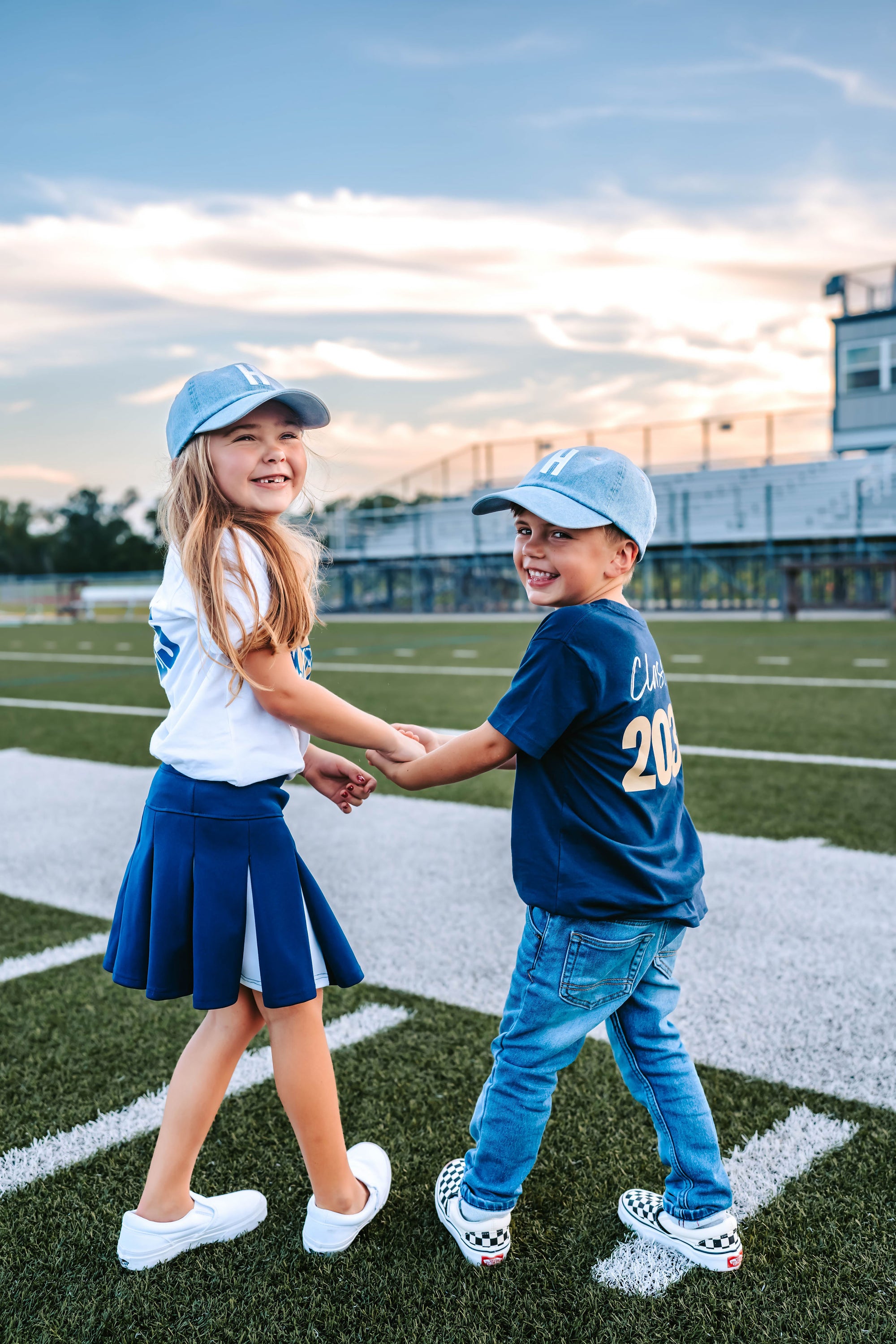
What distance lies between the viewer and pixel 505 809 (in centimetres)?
553

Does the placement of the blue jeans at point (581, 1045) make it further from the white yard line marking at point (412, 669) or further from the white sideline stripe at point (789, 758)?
the white yard line marking at point (412, 669)

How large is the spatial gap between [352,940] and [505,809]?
2.04 meters

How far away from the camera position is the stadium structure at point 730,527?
30266 mm

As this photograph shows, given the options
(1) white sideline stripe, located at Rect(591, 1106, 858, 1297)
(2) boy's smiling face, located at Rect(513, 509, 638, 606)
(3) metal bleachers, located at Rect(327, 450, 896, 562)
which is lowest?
(1) white sideline stripe, located at Rect(591, 1106, 858, 1297)

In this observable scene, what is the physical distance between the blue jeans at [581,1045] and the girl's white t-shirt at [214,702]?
56cm

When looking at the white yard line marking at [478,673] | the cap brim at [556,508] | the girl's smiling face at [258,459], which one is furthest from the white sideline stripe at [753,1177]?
the white yard line marking at [478,673]

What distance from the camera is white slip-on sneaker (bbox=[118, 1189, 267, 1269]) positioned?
1.93m

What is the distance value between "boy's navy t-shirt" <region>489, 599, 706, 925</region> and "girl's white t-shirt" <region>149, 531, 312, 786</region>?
0.41 m

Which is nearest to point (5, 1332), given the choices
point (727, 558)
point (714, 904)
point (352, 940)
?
point (352, 940)

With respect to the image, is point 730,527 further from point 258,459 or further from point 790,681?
point 258,459

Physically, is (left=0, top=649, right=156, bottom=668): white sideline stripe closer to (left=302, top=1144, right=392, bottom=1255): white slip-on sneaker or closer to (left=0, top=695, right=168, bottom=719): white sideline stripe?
(left=0, top=695, right=168, bottom=719): white sideline stripe

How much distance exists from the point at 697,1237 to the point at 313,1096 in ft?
2.41

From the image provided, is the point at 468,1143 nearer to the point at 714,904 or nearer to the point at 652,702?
the point at 652,702

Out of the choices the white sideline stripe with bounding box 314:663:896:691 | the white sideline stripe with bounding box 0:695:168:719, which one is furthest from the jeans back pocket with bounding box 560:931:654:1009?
the white sideline stripe with bounding box 0:695:168:719
